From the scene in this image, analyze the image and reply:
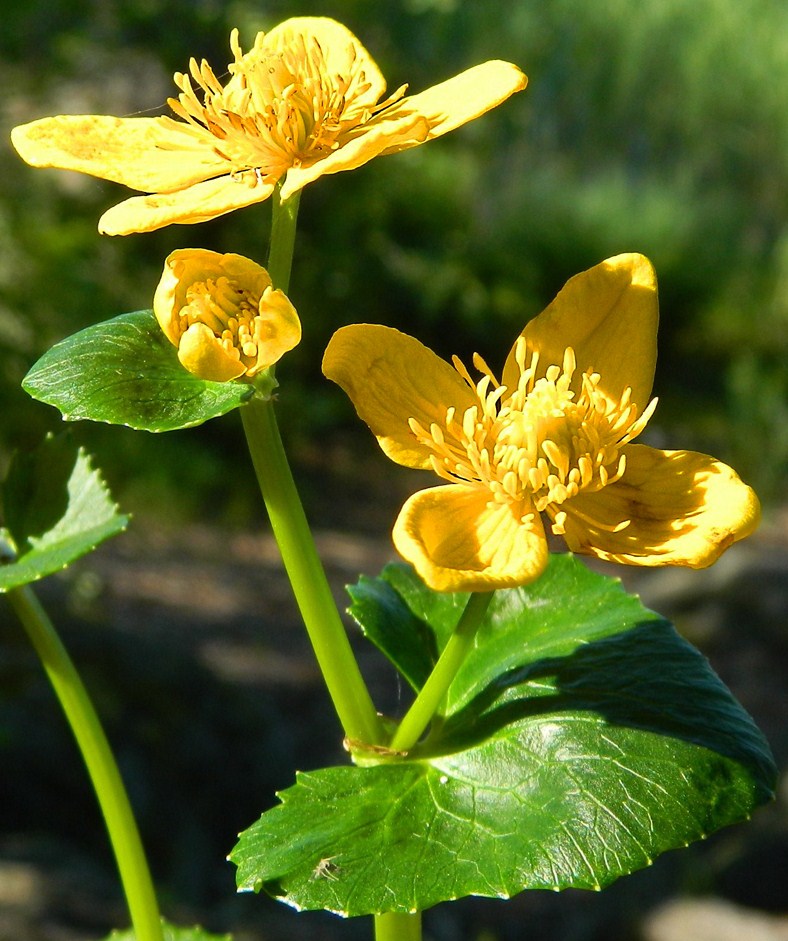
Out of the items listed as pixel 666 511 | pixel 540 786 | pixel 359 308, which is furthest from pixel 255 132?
pixel 359 308

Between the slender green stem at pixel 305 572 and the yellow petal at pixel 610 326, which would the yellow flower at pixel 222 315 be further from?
the yellow petal at pixel 610 326

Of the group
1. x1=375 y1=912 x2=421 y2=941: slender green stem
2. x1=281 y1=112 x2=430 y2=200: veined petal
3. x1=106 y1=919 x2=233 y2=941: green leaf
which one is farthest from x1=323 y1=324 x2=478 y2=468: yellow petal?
x1=106 y1=919 x2=233 y2=941: green leaf

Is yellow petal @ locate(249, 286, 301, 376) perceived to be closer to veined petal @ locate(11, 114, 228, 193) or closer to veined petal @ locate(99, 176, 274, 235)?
veined petal @ locate(99, 176, 274, 235)

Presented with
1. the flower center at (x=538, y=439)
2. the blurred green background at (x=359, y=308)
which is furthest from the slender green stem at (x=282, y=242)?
the blurred green background at (x=359, y=308)

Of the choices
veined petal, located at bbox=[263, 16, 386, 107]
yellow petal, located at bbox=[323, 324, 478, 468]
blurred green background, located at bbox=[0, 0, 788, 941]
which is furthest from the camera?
blurred green background, located at bbox=[0, 0, 788, 941]

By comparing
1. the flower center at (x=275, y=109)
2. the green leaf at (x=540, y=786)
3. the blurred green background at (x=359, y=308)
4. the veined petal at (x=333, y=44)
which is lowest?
the green leaf at (x=540, y=786)

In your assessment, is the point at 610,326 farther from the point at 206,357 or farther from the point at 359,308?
the point at 359,308

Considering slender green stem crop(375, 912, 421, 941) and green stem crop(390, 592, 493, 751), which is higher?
green stem crop(390, 592, 493, 751)
